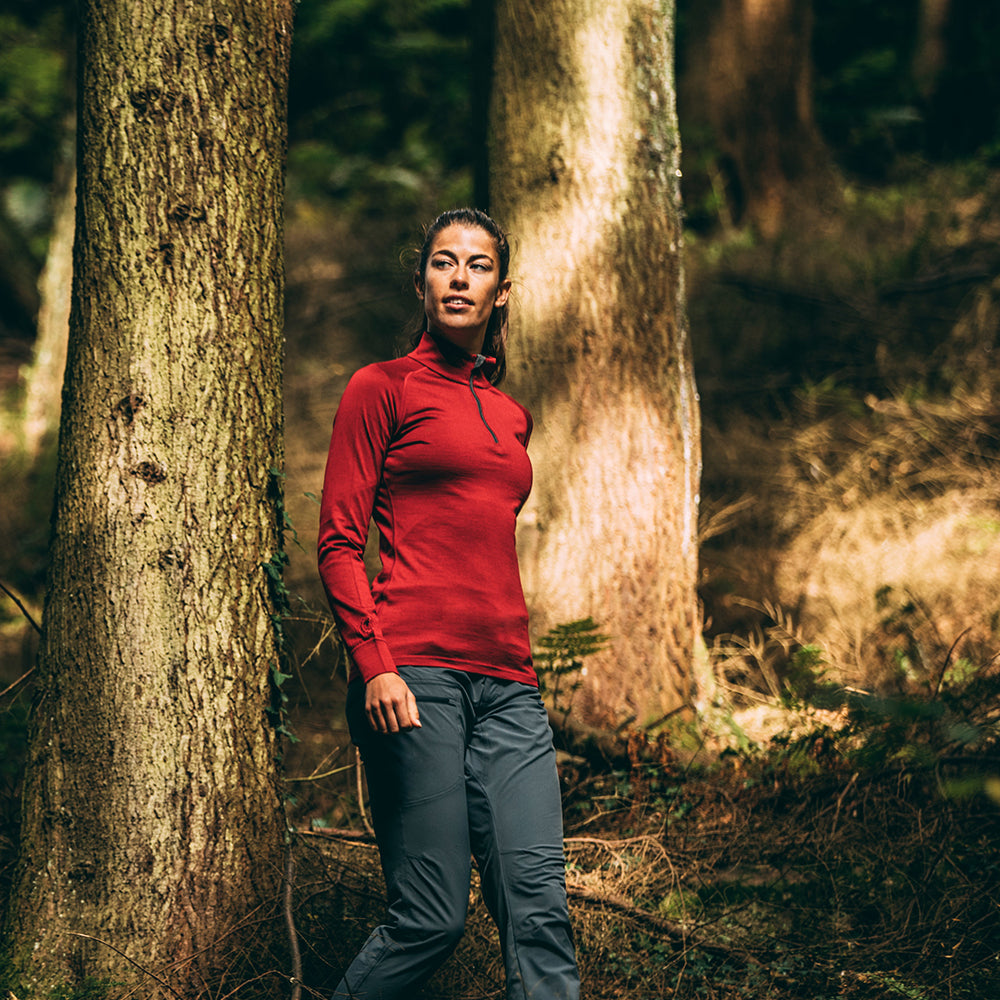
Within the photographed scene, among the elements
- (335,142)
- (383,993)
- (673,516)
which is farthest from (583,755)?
(335,142)

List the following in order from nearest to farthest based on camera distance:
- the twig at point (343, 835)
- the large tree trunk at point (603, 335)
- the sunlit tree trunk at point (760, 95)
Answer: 1. the twig at point (343, 835)
2. the large tree trunk at point (603, 335)
3. the sunlit tree trunk at point (760, 95)

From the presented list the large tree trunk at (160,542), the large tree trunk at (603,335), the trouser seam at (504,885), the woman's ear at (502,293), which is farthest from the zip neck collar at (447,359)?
the large tree trunk at (603,335)

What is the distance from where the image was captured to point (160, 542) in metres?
2.81

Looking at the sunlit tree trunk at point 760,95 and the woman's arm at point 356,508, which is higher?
the sunlit tree trunk at point 760,95

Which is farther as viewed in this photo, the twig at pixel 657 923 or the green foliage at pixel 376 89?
the green foliage at pixel 376 89

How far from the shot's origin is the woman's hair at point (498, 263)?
2.88 meters

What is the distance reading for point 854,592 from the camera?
5961mm

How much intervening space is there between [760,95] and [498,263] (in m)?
9.80

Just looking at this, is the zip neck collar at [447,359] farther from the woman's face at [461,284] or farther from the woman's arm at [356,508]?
the woman's arm at [356,508]

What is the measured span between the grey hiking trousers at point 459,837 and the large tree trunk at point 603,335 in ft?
7.43

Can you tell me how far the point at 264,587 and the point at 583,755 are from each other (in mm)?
1922

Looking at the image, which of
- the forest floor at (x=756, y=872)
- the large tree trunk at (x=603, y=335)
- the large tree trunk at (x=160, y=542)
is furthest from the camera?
the large tree trunk at (x=603, y=335)

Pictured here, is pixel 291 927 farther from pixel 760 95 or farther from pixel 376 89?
pixel 376 89

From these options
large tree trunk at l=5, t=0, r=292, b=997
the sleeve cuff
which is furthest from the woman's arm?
large tree trunk at l=5, t=0, r=292, b=997
